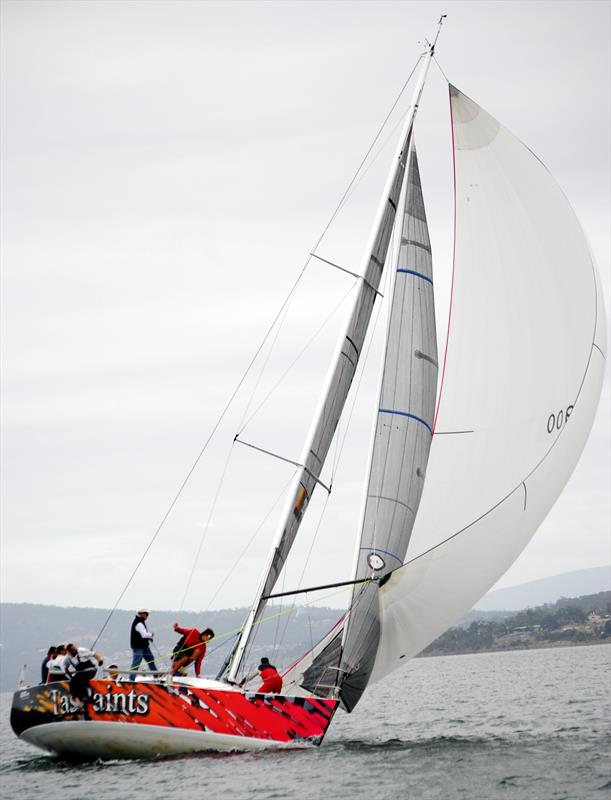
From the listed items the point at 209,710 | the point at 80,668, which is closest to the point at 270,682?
the point at 209,710

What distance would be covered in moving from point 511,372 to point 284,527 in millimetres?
4027

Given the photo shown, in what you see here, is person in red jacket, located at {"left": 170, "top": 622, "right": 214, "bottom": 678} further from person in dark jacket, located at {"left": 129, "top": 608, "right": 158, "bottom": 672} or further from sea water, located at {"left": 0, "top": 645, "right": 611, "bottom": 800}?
sea water, located at {"left": 0, "top": 645, "right": 611, "bottom": 800}

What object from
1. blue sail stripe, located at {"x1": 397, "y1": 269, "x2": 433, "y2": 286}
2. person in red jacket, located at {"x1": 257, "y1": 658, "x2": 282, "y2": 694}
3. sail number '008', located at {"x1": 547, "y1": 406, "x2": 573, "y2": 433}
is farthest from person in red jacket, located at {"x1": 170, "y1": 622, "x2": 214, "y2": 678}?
blue sail stripe, located at {"x1": 397, "y1": 269, "x2": 433, "y2": 286}

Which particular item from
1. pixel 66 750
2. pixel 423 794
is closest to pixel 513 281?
pixel 423 794

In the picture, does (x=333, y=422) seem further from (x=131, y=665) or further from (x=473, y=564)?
(x=131, y=665)

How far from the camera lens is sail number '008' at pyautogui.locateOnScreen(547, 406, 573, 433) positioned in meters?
15.0

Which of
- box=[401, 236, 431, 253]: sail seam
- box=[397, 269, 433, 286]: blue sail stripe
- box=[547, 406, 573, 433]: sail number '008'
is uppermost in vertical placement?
box=[401, 236, 431, 253]: sail seam

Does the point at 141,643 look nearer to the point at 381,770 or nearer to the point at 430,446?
the point at 381,770

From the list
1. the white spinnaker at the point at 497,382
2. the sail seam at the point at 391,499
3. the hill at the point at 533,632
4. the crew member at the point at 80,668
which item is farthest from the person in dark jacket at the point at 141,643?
the hill at the point at 533,632

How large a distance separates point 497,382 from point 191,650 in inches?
230

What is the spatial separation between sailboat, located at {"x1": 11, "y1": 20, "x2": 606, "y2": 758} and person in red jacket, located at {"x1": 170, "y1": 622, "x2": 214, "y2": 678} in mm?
387

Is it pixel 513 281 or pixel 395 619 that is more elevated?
pixel 513 281

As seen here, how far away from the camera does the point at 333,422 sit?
16422 millimetres

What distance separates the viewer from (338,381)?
16.3m
